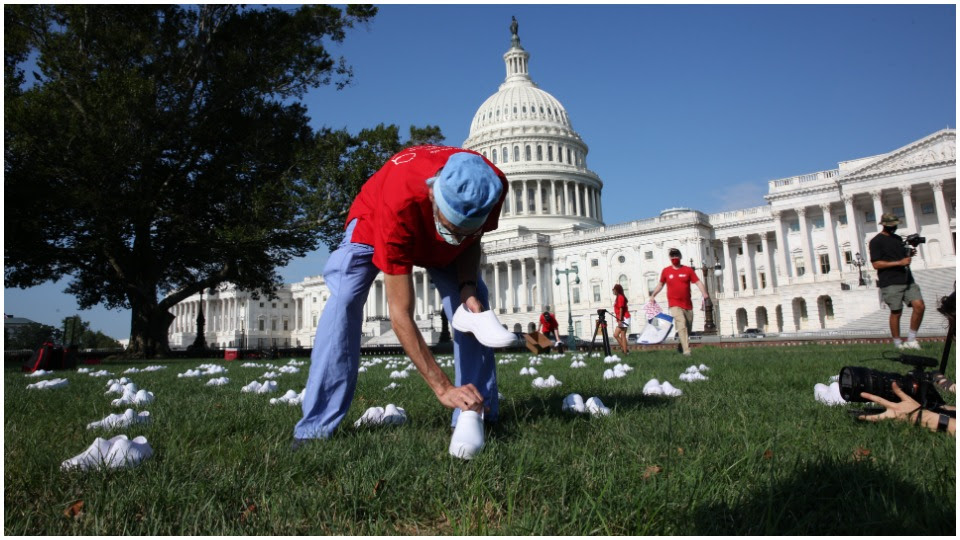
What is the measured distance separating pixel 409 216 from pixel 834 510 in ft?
6.98

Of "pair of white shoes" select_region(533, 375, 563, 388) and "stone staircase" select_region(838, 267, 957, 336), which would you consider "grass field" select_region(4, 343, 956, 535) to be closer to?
"pair of white shoes" select_region(533, 375, 563, 388)

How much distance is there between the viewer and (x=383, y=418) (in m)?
3.83

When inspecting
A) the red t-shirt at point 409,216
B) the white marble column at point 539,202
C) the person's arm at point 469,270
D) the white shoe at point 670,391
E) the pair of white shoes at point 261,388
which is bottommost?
the white shoe at point 670,391

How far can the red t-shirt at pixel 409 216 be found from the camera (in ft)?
9.74

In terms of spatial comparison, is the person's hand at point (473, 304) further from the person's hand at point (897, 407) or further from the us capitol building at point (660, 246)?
the us capitol building at point (660, 246)

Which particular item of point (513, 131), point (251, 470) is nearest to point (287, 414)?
point (251, 470)

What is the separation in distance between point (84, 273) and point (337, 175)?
1445cm

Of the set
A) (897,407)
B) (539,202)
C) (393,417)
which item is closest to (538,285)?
(539,202)

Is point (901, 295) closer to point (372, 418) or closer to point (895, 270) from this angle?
point (895, 270)

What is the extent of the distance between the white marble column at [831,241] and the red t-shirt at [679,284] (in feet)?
198

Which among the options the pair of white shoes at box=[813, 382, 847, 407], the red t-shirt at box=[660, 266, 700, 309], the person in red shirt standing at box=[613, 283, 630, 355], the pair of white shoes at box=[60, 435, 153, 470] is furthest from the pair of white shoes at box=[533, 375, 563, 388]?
the person in red shirt standing at box=[613, 283, 630, 355]

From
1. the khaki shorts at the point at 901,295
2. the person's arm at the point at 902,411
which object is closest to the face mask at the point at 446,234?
the person's arm at the point at 902,411

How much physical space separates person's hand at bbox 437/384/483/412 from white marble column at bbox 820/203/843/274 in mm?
70914

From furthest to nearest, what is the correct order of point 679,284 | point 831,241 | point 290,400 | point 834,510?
point 831,241 < point 679,284 < point 290,400 < point 834,510
